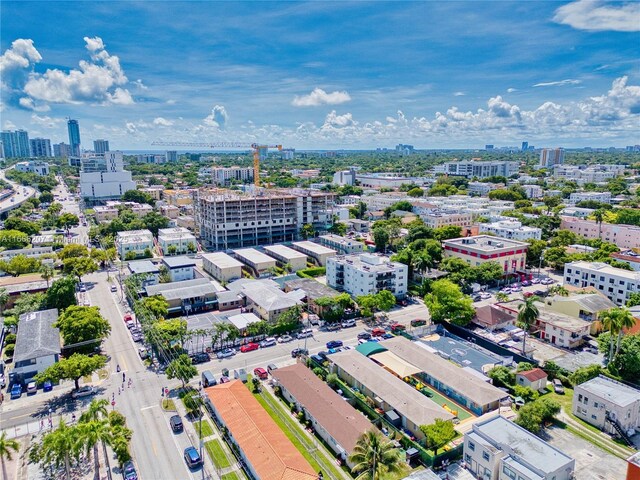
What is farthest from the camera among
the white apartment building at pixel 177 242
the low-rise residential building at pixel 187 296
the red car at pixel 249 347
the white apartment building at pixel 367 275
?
the white apartment building at pixel 177 242

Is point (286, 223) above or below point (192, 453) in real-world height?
above

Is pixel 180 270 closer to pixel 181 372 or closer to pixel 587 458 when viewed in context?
pixel 181 372

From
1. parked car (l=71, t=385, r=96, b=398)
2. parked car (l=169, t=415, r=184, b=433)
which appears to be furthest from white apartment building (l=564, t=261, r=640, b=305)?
parked car (l=71, t=385, r=96, b=398)

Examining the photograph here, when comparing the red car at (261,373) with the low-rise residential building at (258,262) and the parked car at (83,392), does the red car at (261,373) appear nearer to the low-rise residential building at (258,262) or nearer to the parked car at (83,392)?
the parked car at (83,392)

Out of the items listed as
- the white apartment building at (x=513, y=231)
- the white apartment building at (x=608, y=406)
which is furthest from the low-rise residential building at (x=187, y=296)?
the white apartment building at (x=513, y=231)

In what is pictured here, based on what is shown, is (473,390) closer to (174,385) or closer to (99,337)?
(174,385)

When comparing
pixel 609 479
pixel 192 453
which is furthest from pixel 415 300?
pixel 192 453

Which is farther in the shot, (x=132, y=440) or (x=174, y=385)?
(x=174, y=385)
